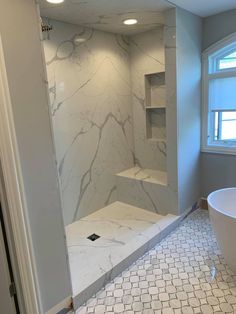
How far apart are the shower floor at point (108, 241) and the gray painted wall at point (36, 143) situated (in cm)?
24

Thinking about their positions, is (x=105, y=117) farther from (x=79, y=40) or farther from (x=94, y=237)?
(x=94, y=237)

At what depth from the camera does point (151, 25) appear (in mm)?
2916

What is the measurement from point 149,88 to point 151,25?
0.79m

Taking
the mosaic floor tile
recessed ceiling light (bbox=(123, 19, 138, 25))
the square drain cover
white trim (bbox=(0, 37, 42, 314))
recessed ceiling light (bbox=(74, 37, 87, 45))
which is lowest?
the mosaic floor tile

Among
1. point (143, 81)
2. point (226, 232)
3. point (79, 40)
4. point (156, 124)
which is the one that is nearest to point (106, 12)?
point (79, 40)

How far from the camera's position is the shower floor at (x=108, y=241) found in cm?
197

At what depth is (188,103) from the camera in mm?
2805

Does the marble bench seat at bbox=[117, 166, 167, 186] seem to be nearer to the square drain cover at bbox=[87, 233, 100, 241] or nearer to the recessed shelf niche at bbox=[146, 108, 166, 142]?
the recessed shelf niche at bbox=[146, 108, 166, 142]

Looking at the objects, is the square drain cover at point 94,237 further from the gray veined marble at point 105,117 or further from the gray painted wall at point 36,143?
the gray painted wall at point 36,143

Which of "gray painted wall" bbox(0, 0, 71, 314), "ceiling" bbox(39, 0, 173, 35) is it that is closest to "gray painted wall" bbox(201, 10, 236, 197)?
"ceiling" bbox(39, 0, 173, 35)

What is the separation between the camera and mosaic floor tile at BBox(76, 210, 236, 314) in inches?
70.1

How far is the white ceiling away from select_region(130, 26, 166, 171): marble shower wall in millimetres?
552

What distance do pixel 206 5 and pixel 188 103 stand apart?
966 mm

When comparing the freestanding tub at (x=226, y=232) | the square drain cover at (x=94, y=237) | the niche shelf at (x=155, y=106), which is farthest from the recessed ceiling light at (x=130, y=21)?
the square drain cover at (x=94, y=237)
